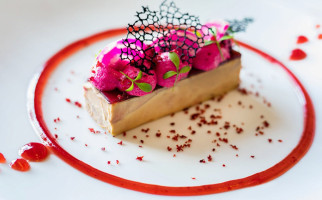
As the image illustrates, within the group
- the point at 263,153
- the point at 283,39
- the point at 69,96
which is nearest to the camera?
the point at 263,153

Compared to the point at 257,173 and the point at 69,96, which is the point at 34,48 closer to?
the point at 69,96

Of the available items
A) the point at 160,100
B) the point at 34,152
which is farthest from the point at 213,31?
the point at 34,152

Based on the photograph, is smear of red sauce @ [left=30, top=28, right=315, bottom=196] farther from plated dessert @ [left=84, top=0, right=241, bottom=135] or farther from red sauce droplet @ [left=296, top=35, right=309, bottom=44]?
red sauce droplet @ [left=296, top=35, right=309, bottom=44]

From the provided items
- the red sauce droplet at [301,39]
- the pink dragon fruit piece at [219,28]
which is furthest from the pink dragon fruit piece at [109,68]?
the red sauce droplet at [301,39]

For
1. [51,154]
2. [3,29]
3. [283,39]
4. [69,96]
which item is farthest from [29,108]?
[283,39]

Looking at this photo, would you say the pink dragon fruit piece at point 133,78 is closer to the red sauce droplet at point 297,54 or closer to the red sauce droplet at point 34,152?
the red sauce droplet at point 34,152

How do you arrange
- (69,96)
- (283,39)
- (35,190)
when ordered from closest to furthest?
(35,190)
(69,96)
(283,39)
